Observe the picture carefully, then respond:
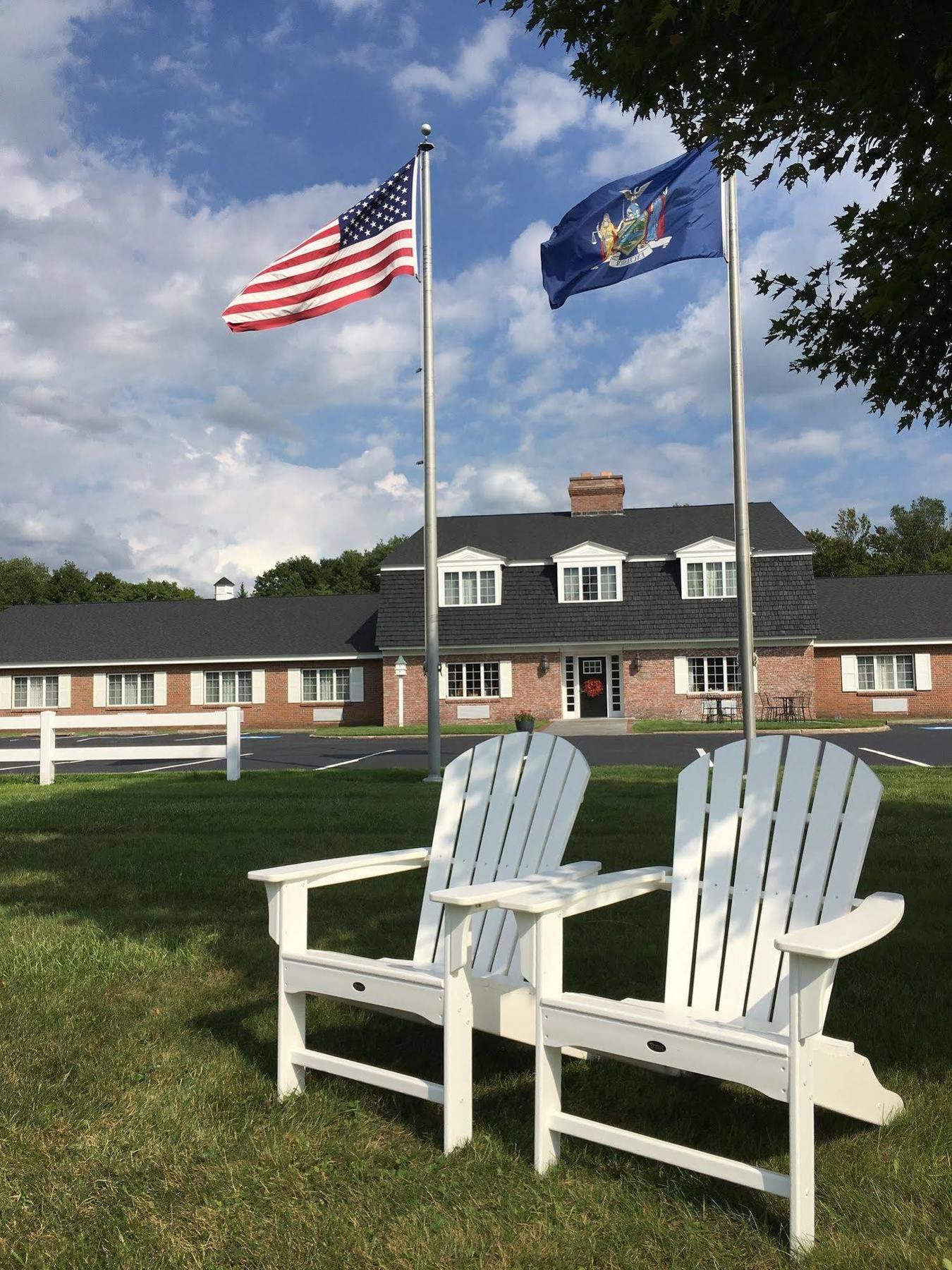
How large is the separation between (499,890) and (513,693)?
27.7m

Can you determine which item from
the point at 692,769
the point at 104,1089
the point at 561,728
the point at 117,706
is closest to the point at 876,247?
the point at 692,769

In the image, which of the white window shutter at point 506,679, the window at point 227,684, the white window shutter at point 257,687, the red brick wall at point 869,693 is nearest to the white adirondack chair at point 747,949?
the white window shutter at point 506,679

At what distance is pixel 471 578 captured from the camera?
105 ft

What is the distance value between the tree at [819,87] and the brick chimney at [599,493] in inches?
1142

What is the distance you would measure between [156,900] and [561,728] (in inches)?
870

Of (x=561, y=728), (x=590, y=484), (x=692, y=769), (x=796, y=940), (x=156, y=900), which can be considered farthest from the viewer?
(x=590, y=484)

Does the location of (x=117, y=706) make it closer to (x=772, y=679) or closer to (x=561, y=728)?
(x=561, y=728)

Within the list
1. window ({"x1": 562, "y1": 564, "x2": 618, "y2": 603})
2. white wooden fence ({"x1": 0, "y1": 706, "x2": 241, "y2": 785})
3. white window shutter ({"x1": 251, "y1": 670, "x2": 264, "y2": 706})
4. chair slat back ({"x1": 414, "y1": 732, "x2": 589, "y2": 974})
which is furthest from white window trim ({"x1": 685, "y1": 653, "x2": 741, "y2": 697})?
chair slat back ({"x1": 414, "y1": 732, "x2": 589, "y2": 974})

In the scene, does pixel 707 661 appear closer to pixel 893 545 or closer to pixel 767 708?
pixel 767 708

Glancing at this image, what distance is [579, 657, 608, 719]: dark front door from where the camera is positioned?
102 ft

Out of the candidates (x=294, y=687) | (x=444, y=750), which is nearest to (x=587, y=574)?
(x=294, y=687)

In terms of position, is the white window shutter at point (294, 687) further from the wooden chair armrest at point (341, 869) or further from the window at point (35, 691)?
the wooden chair armrest at point (341, 869)

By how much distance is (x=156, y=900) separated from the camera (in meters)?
6.16

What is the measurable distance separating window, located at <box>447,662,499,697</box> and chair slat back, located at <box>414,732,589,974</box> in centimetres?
2672
